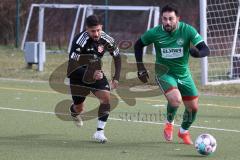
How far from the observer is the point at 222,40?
1992cm

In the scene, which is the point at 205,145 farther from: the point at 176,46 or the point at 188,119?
the point at 176,46

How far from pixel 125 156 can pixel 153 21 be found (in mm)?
20324

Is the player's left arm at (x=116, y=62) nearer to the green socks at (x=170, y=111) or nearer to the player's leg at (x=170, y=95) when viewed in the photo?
the player's leg at (x=170, y=95)

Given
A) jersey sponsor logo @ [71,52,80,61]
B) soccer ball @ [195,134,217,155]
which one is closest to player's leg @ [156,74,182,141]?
soccer ball @ [195,134,217,155]

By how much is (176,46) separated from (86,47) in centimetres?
131

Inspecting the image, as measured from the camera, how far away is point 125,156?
8945mm

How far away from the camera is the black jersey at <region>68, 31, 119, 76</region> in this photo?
1026 cm

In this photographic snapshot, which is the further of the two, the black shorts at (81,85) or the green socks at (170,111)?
the black shorts at (81,85)

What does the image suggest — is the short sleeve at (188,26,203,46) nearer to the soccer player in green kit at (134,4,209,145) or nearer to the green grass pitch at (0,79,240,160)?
the soccer player in green kit at (134,4,209,145)

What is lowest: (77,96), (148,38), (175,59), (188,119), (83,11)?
(188,119)

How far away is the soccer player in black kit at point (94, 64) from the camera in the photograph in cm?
1009

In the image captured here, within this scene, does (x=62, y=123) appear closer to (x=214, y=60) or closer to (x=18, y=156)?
(x=18, y=156)

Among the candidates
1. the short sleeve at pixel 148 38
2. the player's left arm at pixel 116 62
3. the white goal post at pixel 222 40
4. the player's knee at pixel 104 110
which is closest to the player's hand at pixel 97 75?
the player's left arm at pixel 116 62

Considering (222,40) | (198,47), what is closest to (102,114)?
(198,47)
